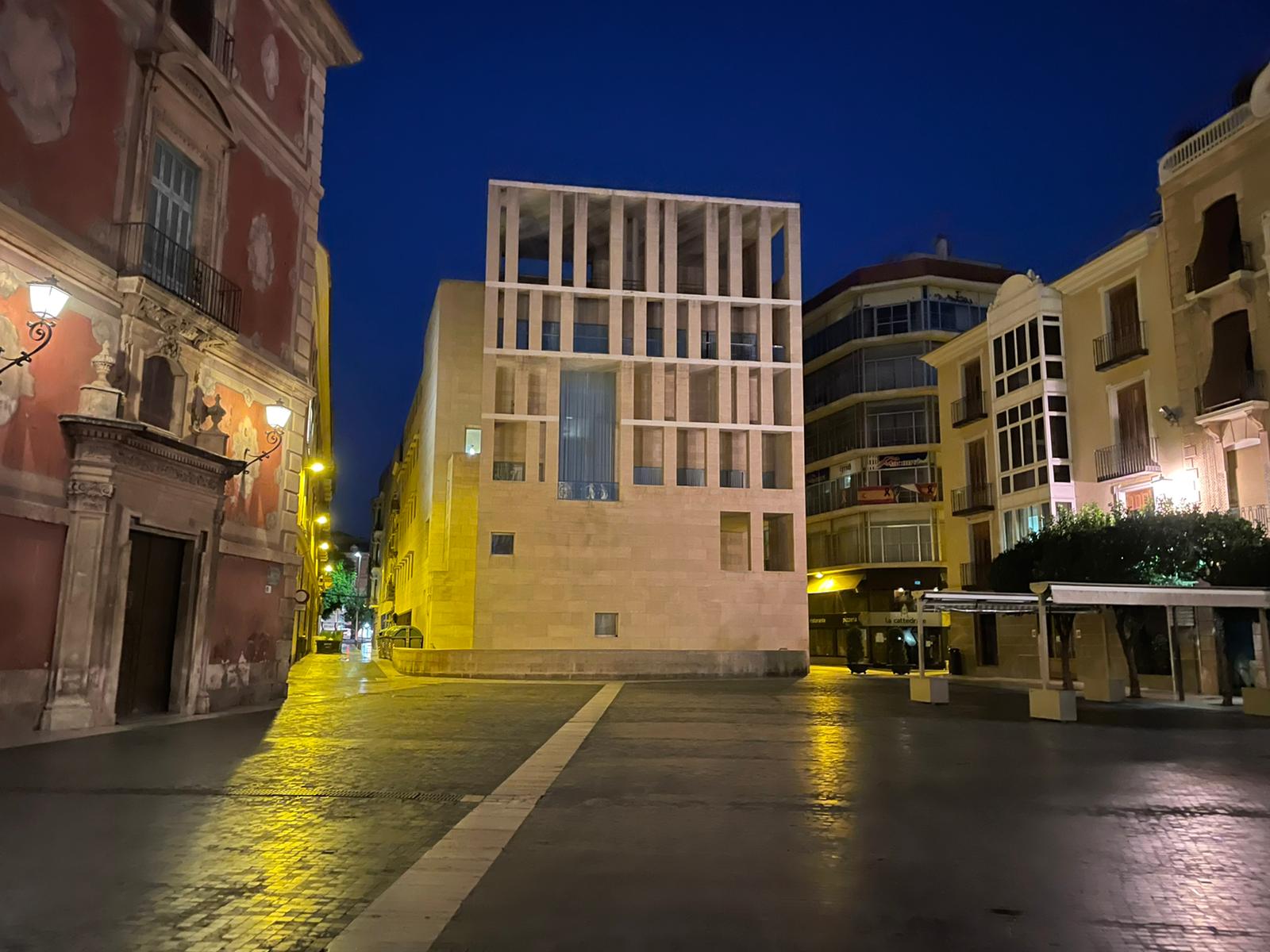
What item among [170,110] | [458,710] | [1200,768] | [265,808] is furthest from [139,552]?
[1200,768]

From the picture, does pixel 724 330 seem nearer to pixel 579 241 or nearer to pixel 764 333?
pixel 764 333

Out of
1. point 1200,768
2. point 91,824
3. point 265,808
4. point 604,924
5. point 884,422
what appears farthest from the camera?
point 884,422

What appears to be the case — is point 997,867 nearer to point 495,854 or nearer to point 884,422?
point 495,854

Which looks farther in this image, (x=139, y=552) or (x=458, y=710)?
(x=458, y=710)

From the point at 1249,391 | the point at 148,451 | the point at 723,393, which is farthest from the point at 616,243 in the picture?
the point at 148,451

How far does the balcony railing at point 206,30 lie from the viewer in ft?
53.4

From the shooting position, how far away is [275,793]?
8.25m

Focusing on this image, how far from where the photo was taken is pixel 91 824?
6758 mm

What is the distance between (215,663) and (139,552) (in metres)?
2.82

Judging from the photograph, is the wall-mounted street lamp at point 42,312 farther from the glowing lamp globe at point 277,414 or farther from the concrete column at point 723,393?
the concrete column at point 723,393

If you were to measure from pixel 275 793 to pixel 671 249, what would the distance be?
35691 millimetres

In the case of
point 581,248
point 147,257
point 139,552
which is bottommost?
point 139,552

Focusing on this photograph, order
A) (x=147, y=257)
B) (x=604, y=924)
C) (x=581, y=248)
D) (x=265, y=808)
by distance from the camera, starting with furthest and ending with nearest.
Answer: (x=581, y=248) → (x=147, y=257) → (x=265, y=808) → (x=604, y=924)

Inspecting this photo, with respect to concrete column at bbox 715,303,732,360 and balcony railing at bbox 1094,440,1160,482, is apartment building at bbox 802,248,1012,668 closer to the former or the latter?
concrete column at bbox 715,303,732,360
